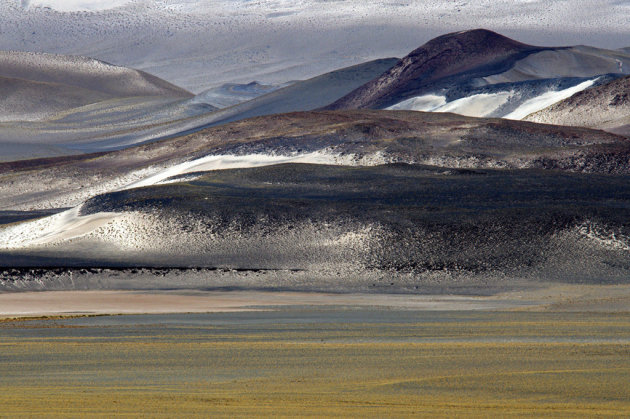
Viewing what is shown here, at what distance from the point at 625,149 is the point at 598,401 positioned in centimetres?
3874

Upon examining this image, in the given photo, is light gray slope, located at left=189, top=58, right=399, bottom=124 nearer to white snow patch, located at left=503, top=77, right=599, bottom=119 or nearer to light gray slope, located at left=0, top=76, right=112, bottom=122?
light gray slope, located at left=0, top=76, right=112, bottom=122

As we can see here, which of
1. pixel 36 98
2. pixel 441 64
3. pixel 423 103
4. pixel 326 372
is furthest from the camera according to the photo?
pixel 36 98

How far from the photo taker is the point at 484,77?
87.3m

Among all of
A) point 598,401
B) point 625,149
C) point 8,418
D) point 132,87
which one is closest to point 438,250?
point 598,401

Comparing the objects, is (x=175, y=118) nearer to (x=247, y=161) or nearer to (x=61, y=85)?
(x=61, y=85)

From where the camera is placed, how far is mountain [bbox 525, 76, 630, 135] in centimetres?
6297

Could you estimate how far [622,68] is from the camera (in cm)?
10025

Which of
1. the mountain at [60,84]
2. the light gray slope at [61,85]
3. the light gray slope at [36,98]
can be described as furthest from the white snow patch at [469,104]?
the light gray slope at [36,98]

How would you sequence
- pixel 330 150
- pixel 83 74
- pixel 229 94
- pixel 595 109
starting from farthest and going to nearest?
1. pixel 83 74
2. pixel 229 94
3. pixel 595 109
4. pixel 330 150

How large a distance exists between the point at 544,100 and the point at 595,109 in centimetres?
972

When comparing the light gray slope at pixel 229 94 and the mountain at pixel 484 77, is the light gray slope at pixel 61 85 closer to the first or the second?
the light gray slope at pixel 229 94

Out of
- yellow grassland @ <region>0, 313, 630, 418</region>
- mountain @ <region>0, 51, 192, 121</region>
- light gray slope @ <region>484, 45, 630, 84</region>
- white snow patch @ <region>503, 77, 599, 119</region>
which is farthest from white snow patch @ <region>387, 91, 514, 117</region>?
yellow grassland @ <region>0, 313, 630, 418</region>

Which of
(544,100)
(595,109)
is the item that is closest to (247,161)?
(595,109)

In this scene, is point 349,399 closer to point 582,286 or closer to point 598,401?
point 598,401
